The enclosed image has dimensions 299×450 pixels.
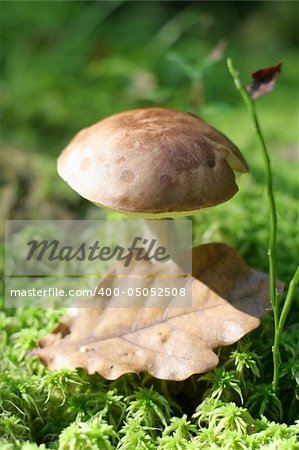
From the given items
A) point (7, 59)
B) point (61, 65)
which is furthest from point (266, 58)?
point (7, 59)

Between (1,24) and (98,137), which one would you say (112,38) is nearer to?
(1,24)

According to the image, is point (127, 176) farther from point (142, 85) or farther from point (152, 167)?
point (142, 85)

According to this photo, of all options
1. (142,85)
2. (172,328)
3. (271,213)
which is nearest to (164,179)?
(271,213)

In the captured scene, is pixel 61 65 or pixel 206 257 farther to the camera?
pixel 61 65

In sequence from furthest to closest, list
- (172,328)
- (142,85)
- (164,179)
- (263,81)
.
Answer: (142,85), (172,328), (164,179), (263,81)

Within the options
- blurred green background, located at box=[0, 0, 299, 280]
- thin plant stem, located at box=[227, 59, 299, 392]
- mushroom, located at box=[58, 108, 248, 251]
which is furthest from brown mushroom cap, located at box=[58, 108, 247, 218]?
blurred green background, located at box=[0, 0, 299, 280]

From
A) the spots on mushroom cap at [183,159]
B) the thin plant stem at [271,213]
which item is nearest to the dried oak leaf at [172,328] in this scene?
the thin plant stem at [271,213]

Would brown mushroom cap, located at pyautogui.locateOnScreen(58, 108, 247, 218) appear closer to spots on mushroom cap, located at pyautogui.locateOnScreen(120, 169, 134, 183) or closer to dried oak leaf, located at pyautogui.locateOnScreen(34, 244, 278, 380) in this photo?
spots on mushroom cap, located at pyautogui.locateOnScreen(120, 169, 134, 183)
